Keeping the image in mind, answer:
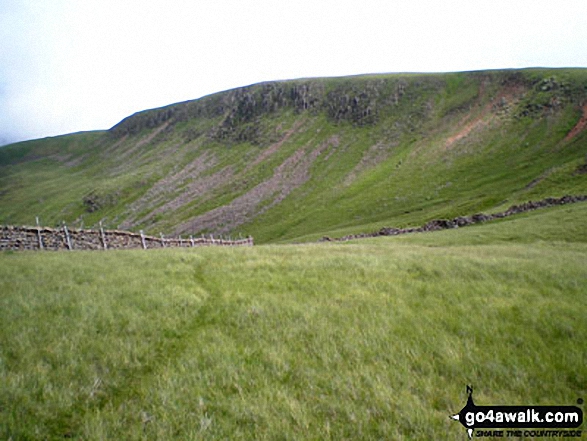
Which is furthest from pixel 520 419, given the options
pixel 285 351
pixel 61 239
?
pixel 61 239

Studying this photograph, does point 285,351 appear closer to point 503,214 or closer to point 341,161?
point 503,214

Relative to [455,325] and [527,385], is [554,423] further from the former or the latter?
[455,325]

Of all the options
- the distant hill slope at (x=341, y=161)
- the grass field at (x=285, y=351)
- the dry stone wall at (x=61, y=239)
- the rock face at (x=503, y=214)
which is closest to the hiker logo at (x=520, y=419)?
the grass field at (x=285, y=351)

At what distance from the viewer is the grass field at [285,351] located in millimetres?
5109

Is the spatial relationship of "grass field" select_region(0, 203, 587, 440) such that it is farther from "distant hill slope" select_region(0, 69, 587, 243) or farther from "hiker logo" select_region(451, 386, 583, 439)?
"distant hill slope" select_region(0, 69, 587, 243)

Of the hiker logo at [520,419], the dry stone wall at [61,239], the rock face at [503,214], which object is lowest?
the rock face at [503,214]

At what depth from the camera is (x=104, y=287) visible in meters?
11.2

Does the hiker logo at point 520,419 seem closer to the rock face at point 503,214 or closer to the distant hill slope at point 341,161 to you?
the rock face at point 503,214

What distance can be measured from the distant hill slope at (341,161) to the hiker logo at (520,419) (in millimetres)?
43903

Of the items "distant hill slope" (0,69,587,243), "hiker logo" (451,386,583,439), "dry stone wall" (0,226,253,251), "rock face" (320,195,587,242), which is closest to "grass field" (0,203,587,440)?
"hiker logo" (451,386,583,439)

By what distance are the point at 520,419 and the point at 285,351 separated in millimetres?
4086

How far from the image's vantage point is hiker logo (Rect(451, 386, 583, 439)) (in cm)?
465

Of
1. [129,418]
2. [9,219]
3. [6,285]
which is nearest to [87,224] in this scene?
[9,219]

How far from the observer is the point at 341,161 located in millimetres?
98500
